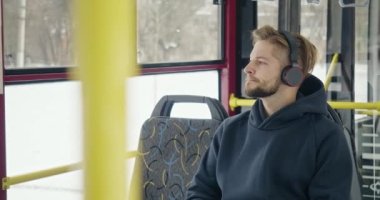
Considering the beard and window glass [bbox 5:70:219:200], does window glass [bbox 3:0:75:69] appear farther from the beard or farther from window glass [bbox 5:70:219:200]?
the beard

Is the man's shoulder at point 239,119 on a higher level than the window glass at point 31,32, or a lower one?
lower

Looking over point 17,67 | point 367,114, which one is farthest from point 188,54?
point 17,67

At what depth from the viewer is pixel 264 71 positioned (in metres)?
2.03

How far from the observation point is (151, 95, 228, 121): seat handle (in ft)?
7.57

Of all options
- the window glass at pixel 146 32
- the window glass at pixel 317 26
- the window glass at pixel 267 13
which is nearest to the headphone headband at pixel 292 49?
the window glass at pixel 146 32

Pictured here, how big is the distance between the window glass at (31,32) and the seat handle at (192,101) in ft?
1.44

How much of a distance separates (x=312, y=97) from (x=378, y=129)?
60.4 inches

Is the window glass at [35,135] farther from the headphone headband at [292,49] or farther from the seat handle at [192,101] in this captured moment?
the headphone headband at [292,49]

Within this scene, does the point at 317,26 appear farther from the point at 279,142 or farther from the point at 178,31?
the point at 279,142

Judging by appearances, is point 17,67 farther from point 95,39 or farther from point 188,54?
point 95,39

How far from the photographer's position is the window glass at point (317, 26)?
3.34 meters

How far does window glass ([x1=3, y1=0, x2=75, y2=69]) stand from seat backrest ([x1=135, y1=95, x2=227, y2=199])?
0.48 meters

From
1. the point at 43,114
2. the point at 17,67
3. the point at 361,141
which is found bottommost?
the point at 361,141

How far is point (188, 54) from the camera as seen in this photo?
352cm
